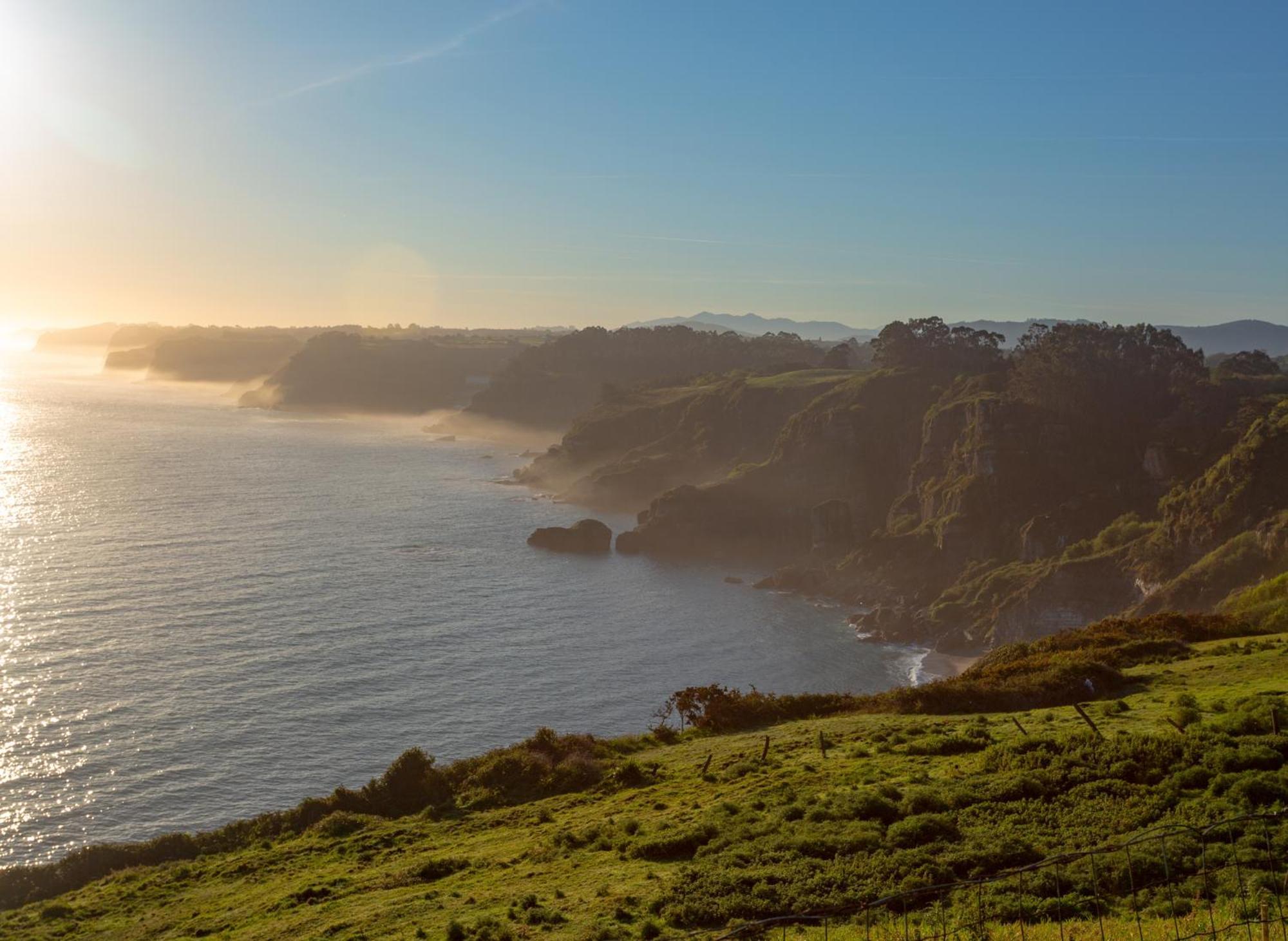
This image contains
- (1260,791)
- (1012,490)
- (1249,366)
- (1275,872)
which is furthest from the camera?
(1249,366)

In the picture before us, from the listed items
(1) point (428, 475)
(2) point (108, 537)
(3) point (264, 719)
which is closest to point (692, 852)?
(3) point (264, 719)

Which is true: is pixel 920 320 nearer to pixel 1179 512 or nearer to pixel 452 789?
pixel 1179 512

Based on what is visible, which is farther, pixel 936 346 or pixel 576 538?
pixel 936 346

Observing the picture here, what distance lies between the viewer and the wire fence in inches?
693

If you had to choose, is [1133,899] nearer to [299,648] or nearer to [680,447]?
[299,648]

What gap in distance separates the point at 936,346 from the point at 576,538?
75402 millimetres

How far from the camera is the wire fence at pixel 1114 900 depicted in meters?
17.6

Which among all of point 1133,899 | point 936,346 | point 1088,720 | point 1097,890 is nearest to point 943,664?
point 1088,720

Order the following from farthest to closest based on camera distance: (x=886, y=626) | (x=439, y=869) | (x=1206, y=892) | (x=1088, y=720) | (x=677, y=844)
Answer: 1. (x=886, y=626)
2. (x=1088, y=720)
3. (x=439, y=869)
4. (x=677, y=844)
5. (x=1206, y=892)

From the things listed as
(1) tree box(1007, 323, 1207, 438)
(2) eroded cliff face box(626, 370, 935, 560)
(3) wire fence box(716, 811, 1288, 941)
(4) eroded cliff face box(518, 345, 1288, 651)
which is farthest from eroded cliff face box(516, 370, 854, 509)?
(3) wire fence box(716, 811, 1288, 941)

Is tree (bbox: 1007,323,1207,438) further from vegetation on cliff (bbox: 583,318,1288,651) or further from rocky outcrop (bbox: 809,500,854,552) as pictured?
rocky outcrop (bbox: 809,500,854,552)

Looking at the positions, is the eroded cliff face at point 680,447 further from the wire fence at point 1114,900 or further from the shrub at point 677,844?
the wire fence at point 1114,900

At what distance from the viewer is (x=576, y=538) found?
441 feet

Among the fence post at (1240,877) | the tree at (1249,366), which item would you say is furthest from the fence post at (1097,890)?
the tree at (1249,366)
